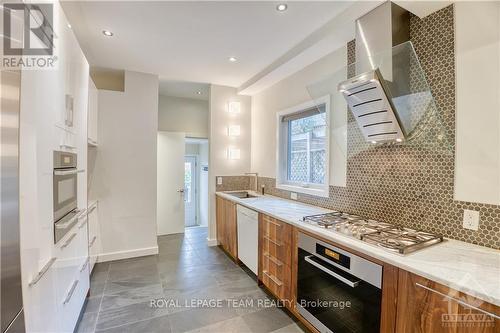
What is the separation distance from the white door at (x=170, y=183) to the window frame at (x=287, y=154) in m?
2.31

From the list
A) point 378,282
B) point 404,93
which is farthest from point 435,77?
point 378,282

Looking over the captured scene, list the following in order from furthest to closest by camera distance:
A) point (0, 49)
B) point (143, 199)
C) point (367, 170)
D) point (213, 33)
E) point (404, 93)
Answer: point (143, 199)
point (213, 33)
point (367, 170)
point (404, 93)
point (0, 49)

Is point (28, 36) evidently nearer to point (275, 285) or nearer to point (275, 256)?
point (275, 256)

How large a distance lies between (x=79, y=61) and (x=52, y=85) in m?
0.76

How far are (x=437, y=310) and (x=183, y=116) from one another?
15.8 feet

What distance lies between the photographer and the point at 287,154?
11.7 ft

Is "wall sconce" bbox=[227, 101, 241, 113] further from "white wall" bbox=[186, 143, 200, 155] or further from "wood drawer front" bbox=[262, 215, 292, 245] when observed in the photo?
"white wall" bbox=[186, 143, 200, 155]

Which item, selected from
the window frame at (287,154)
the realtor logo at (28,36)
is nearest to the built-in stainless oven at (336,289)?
the window frame at (287,154)

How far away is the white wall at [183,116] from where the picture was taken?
189 inches


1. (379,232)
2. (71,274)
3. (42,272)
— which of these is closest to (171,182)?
(71,274)

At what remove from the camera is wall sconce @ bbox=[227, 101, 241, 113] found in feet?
13.4

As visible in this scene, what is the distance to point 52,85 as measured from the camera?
4.52ft

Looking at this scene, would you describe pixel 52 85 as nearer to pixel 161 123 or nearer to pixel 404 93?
pixel 404 93

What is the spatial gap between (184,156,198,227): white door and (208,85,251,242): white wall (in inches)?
107
